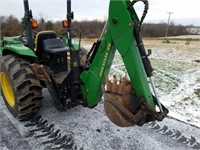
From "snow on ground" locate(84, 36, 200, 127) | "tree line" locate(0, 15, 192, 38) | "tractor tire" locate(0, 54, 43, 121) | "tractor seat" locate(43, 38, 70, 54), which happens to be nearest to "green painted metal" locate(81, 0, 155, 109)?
"tractor seat" locate(43, 38, 70, 54)

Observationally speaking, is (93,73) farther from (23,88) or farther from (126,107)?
(23,88)

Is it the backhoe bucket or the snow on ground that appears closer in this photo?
the backhoe bucket

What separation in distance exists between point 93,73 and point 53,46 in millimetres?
1120

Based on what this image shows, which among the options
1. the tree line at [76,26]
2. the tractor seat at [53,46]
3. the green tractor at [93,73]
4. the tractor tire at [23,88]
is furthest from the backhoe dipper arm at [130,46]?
the tree line at [76,26]

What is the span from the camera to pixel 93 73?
9.64 feet

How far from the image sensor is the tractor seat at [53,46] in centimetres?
358

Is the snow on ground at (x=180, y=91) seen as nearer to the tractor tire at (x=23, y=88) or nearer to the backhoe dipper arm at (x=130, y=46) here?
the backhoe dipper arm at (x=130, y=46)

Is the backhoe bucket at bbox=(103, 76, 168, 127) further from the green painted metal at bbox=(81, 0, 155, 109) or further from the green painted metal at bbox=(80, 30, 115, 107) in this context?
the green painted metal at bbox=(80, 30, 115, 107)

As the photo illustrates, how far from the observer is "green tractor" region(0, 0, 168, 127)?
94.5 inches

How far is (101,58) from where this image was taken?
2.80 metres

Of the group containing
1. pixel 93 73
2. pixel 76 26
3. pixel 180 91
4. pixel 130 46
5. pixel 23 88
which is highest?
pixel 76 26

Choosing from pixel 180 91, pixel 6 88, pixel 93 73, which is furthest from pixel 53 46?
pixel 180 91

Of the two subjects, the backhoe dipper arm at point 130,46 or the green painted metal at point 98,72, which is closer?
the backhoe dipper arm at point 130,46

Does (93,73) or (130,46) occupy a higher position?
(130,46)
